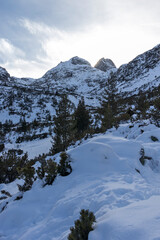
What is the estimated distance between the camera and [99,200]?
2.75 meters

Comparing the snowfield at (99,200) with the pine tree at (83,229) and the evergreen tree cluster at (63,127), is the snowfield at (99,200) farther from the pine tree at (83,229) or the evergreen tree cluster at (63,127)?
the evergreen tree cluster at (63,127)

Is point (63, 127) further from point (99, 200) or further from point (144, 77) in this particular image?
point (144, 77)

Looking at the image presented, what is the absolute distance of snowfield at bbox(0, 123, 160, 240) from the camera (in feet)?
5.68

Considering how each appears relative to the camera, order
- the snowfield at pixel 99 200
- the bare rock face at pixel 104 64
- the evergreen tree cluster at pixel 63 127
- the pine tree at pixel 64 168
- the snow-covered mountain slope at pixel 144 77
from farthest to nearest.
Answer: the bare rock face at pixel 104 64 < the snow-covered mountain slope at pixel 144 77 < the evergreen tree cluster at pixel 63 127 < the pine tree at pixel 64 168 < the snowfield at pixel 99 200

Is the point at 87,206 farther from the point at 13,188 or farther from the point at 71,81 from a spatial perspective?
the point at 71,81

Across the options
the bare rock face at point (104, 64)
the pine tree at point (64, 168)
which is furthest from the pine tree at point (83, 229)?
the bare rock face at point (104, 64)

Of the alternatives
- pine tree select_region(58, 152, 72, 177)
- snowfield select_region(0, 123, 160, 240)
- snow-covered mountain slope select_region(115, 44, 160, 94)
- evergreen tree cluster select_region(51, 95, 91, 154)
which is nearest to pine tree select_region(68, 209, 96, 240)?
snowfield select_region(0, 123, 160, 240)

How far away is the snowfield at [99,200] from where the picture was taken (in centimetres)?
173

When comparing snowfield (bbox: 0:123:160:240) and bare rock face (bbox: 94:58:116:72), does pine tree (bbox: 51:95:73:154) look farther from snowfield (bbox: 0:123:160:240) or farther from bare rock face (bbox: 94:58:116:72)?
bare rock face (bbox: 94:58:116:72)

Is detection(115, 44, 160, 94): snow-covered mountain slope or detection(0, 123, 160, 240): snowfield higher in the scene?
detection(115, 44, 160, 94): snow-covered mountain slope

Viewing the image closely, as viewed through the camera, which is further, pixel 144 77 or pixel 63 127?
pixel 144 77

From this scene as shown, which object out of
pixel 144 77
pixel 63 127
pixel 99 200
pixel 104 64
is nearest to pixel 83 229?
pixel 99 200

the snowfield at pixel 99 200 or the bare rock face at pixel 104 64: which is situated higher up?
the bare rock face at pixel 104 64

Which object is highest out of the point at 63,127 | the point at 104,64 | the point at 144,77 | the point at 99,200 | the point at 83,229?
the point at 104,64
